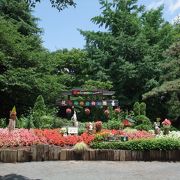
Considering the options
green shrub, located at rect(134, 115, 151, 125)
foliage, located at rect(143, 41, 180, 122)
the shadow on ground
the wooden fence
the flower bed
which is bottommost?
the shadow on ground

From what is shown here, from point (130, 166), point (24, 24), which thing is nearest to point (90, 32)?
point (24, 24)

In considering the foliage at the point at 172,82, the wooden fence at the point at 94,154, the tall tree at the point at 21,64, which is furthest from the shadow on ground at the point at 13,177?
the foliage at the point at 172,82

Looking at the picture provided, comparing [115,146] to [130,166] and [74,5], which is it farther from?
[74,5]

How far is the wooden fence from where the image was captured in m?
14.9

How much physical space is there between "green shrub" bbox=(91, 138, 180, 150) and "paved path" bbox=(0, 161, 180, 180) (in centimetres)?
74

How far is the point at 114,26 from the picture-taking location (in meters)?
35.7

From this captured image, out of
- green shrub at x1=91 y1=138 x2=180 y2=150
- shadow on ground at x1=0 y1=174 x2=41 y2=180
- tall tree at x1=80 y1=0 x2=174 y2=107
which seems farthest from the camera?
tall tree at x1=80 y1=0 x2=174 y2=107

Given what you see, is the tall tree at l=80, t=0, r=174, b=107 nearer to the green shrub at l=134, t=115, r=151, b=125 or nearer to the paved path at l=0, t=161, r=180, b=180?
the green shrub at l=134, t=115, r=151, b=125

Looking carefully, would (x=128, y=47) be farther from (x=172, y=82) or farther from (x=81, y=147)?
(x=81, y=147)

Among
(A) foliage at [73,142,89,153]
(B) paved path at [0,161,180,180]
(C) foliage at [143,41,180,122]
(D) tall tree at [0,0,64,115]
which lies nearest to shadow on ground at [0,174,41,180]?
(B) paved path at [0,161,180,180]

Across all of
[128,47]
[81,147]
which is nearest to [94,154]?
[81,147]

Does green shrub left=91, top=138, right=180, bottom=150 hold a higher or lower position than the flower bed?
lower

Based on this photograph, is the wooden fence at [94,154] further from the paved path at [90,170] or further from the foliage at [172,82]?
the foliage at [172,82]

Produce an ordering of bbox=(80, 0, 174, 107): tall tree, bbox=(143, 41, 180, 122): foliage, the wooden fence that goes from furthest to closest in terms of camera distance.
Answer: bbox=(80, 0, 174, 107): tall tree < bbox=(143, 41, 180, 122): foliage < the wooden fence
